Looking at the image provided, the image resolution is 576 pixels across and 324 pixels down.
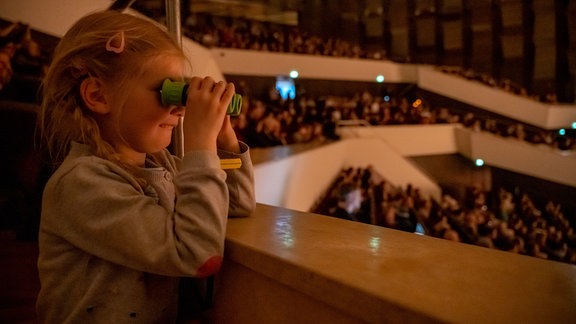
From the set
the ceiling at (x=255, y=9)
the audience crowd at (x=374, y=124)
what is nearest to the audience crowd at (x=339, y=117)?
the audience crowd at (x=374, y=124)

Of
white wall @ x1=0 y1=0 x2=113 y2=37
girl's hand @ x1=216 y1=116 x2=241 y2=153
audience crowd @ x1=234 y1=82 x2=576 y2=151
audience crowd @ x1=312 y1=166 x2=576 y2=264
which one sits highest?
white wall @ x1=0 y1=0 x2=113 y2=37

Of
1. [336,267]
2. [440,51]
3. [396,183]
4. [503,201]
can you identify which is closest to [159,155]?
[336,267]

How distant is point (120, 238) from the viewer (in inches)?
19.2

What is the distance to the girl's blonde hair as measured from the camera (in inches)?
21.9

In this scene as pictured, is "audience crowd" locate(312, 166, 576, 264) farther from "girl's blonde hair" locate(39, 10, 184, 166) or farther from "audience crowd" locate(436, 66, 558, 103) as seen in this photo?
"audience crowd" locate(436, 66, 558, 103)

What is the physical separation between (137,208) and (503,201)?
23.3 ft

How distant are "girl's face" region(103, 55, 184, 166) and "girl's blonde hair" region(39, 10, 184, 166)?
11mm

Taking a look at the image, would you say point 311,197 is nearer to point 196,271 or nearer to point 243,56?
point 196,271

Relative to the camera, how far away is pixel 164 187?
0.60 meters

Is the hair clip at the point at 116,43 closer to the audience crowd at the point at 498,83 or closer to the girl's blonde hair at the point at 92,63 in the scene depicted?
the girl's blonde hair at the point at 92,63

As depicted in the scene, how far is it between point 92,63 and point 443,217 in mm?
4611

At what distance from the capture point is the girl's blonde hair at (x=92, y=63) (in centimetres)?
56

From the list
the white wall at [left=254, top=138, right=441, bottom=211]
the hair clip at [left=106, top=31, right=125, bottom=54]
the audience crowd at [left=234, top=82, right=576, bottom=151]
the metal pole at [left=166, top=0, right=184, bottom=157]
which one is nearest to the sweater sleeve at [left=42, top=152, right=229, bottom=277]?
the hair clip at [left=106, top=31, right=125, bottom=54]

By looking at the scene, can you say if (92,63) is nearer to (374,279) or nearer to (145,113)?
(145,113)
